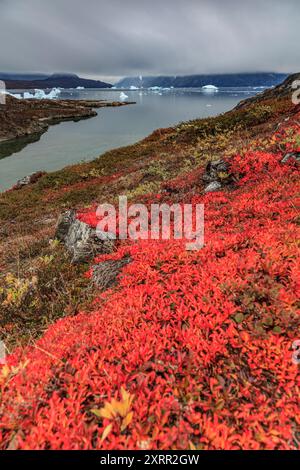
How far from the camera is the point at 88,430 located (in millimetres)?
3275

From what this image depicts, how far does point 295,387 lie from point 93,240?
7725mm

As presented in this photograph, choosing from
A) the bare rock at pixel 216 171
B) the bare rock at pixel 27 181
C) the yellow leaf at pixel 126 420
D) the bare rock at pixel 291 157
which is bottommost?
the bare rock at pixel 27 181

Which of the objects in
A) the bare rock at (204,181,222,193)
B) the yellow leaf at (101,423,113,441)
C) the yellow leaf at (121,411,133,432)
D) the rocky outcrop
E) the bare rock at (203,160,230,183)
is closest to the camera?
the yellow leaf at (101,423,113,441)

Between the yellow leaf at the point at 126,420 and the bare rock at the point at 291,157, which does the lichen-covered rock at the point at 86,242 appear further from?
the bare rock at the point at 291,157

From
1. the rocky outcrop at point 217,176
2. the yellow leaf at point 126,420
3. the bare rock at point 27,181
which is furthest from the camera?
the bare rock at point 27,181

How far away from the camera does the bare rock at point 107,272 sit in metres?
7.63

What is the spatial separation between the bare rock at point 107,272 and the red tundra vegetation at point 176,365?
0.84 metres

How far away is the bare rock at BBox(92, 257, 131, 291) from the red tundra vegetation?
84 cm

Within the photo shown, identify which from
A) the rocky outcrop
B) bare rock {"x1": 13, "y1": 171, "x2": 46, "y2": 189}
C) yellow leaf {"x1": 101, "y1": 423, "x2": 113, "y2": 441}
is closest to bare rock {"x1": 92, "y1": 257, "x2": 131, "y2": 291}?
yellow leaf {"x1": 101, "y1": 423, "x2": 113, "y2": 441}

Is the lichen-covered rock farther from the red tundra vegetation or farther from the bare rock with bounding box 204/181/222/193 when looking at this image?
the bare rock with bounding box 204/181/222/193

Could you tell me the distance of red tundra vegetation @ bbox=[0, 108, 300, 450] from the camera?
10.8 ft

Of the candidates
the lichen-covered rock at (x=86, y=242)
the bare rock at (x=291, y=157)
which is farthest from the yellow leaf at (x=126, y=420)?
the bare rock at (x=291, y=157)
